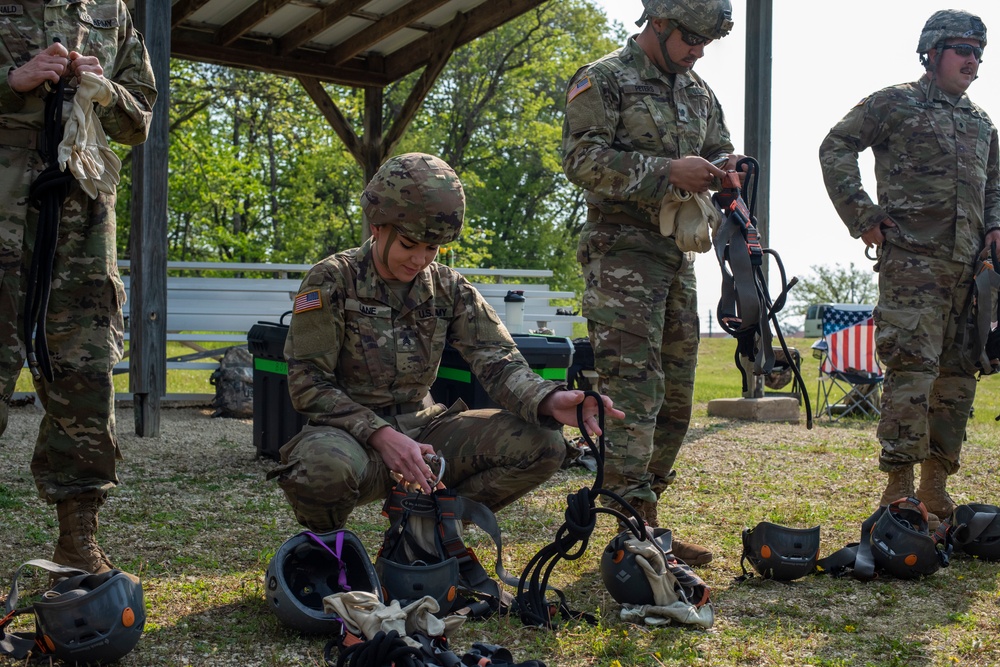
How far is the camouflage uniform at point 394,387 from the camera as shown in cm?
309

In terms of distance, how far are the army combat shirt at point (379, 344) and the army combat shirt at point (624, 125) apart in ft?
2.10

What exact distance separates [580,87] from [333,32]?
6893 mm

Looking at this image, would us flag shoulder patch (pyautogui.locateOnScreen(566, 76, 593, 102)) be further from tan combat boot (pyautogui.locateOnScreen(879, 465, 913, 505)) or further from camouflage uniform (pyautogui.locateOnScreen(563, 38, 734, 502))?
tan combat boot (pyautogui.locateOnScreen(879, 465, 913, 505))

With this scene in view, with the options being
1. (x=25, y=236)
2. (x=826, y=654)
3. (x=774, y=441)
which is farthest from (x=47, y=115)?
(x=774, y=441)

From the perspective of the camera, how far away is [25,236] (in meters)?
3.13

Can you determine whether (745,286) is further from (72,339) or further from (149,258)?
(149,258)

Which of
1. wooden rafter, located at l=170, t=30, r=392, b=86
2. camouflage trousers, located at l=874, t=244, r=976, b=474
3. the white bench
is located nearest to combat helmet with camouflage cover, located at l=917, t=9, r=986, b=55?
camouflage trousers, located at l=874, t=244, r=976, b=474

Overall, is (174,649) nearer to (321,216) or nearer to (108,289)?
(108,289)

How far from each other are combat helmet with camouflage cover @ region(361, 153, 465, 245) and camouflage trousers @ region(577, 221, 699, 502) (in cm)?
77

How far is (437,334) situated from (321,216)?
27.3 m

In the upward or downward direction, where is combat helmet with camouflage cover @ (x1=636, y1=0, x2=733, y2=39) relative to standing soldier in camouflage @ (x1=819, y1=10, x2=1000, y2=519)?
upward

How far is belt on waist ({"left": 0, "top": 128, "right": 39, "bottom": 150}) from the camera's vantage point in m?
3.10

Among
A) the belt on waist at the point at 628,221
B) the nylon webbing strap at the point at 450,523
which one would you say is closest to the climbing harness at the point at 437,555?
the nylon webbing strap at the point at 450,523

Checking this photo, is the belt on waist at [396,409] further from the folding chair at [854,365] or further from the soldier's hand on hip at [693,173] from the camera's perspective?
the folding chair at [854,365]
